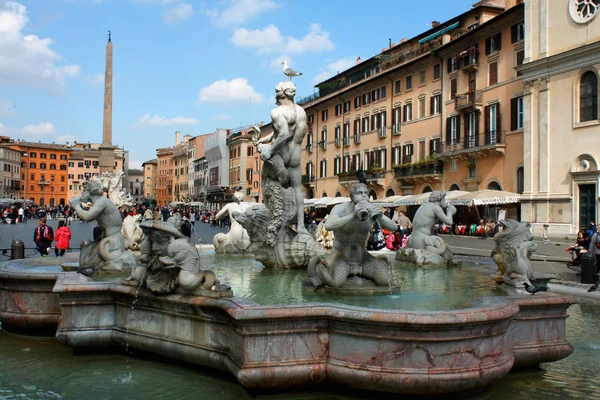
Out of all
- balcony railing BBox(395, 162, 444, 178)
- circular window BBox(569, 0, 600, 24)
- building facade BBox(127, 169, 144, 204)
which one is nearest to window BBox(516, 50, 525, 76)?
circular window BBox(569, 0, 600, 24)

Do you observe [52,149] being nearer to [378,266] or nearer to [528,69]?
[528,69]

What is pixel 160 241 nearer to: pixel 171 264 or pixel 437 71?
pixel 171 264

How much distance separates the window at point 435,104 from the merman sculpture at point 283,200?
33380 mm

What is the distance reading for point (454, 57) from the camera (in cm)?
3844

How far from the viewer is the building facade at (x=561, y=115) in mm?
27297

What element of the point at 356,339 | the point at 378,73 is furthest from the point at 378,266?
the point at 378,73

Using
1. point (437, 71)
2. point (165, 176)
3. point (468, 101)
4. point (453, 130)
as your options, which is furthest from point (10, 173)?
point (468, 101)

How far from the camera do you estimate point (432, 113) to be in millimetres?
40938

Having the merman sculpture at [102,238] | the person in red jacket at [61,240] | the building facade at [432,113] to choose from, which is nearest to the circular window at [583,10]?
the building facade at [432,113]

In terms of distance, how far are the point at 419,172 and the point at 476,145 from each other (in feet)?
20.5

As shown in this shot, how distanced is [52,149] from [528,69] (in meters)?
109

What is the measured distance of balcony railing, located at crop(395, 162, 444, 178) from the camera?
3938 centimetres

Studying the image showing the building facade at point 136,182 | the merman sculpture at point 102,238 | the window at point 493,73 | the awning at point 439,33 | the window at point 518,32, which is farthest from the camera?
the building facade at point 136,182

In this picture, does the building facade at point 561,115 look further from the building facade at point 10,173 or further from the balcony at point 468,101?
the building facade at point 10,173
